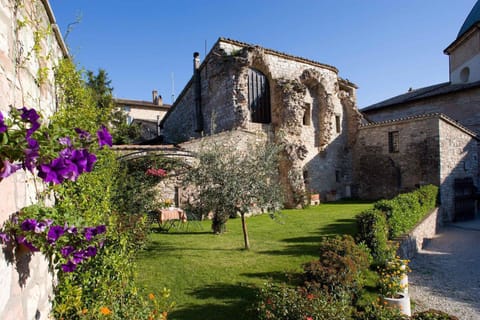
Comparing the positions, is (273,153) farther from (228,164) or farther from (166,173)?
(166,173)

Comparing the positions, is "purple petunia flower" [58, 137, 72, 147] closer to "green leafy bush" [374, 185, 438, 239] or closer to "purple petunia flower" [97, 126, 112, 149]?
"purple petunia flower" [97, 126, 112, 149]

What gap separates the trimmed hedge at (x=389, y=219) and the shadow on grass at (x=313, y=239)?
1.33 metres

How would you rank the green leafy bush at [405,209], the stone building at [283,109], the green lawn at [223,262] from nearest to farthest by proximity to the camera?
the green lawn at [223,262], the green leafy bush at [405,209], the stone building at [283,109]

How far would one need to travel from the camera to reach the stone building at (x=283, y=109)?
1652 cm

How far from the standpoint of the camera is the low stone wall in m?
8.77

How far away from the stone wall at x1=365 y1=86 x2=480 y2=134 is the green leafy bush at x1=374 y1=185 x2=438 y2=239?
42.3ft

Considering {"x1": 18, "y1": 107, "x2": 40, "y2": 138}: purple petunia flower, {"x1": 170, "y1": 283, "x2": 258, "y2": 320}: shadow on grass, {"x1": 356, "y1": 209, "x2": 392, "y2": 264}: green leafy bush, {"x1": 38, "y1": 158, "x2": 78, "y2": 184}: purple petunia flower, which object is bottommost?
{"x1": 170, "y1": 283, "x2": 258, "y2": 320}: shadow on grass

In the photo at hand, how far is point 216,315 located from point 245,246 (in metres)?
3.67

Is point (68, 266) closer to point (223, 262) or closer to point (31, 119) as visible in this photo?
point (31, 119)

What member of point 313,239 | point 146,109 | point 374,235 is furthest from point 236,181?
point 146,109

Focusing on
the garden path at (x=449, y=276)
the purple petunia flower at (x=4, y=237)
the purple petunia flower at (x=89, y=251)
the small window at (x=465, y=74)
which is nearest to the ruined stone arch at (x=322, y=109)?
the garden path at (x=449, y=276)

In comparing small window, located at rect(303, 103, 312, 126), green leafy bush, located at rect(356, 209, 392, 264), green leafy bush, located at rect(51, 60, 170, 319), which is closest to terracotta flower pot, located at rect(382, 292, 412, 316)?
green leafy bush, located at rect(356, 209, 392, 264)

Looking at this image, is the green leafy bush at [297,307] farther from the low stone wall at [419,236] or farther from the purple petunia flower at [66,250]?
the low stone wall at [419,236]

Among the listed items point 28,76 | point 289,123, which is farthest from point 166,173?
point 28,76
